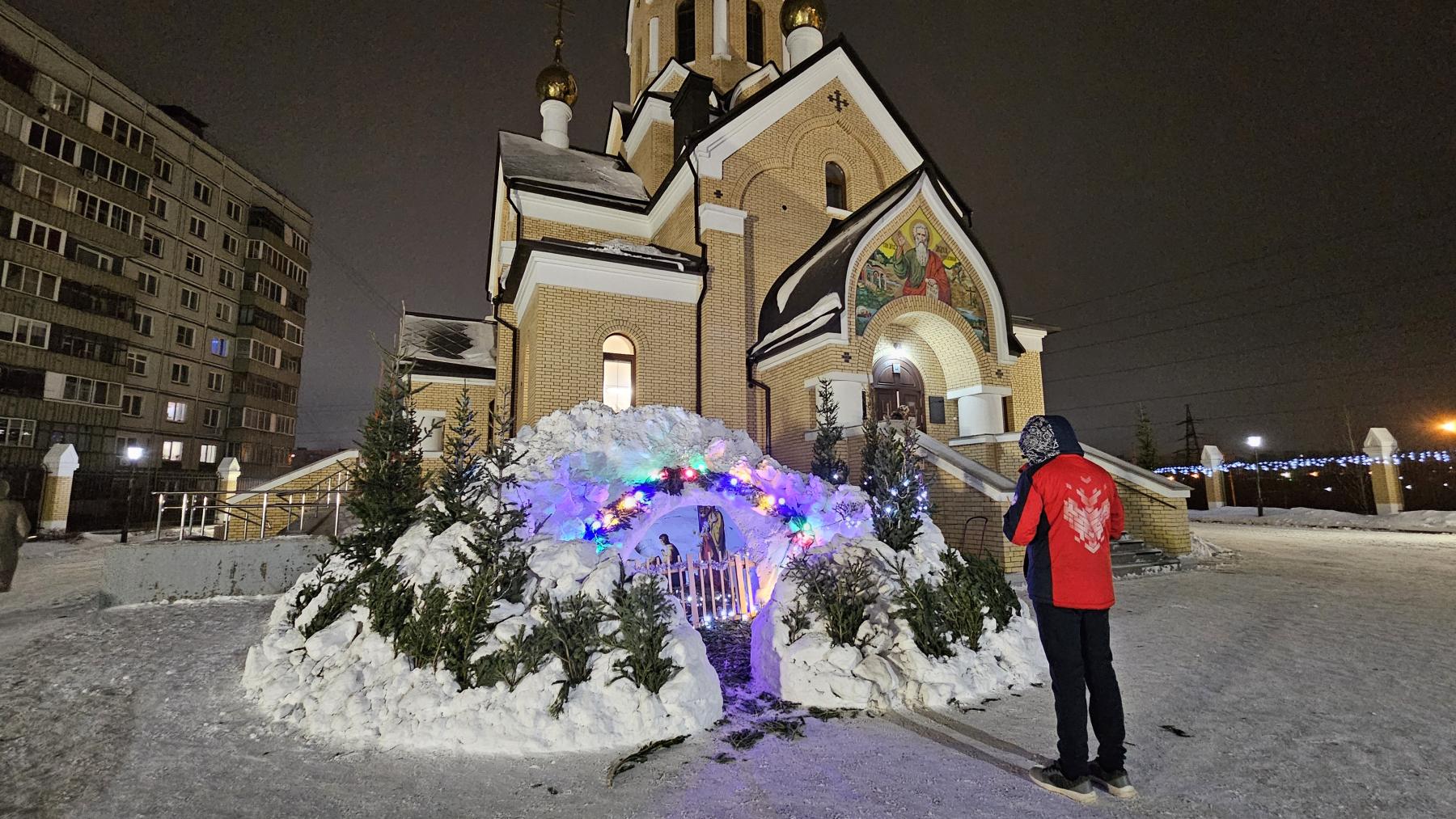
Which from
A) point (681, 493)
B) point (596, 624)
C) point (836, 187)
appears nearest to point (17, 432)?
point (681, 493)

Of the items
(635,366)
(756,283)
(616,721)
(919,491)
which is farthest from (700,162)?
(616,721)

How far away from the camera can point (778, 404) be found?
12109 mm

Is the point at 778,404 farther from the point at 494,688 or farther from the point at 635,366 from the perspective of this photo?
the point at 494,688

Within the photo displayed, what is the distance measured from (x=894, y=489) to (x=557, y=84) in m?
19.2

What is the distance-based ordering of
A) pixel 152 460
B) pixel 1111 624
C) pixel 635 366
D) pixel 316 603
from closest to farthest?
pixel 316 603 → pixel 1111 624 → pixel 635 366 → pixel 152 460

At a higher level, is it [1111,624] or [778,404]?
[778,404]

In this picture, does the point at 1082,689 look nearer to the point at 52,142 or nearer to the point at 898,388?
the point at 898,388

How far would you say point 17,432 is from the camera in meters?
21.5

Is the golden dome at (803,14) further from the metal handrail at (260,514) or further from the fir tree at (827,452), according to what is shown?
the metal handrail at (260,514)

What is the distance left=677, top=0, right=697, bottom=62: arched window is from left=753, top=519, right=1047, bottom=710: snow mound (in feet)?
59.8

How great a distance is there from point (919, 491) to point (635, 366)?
6.61 meters

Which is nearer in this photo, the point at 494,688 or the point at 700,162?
the point at 494,688

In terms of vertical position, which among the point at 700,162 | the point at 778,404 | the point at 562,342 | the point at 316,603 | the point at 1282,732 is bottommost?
the point at 1282,732

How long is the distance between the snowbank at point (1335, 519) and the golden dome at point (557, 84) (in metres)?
25.9
